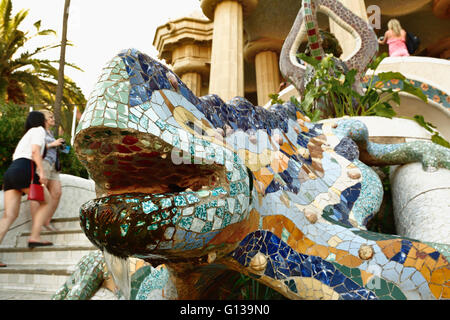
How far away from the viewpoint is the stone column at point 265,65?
14.0 meters

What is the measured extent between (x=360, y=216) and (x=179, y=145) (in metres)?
0.89

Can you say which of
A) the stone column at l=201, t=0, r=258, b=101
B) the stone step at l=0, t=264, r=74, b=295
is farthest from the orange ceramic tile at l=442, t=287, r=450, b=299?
the stone column at l=201, t=0, r=258, b=101

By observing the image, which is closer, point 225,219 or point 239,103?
point 225,219

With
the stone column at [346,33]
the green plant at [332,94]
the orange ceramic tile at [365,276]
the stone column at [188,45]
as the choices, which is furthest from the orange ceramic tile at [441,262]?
the stone column at [188,45]

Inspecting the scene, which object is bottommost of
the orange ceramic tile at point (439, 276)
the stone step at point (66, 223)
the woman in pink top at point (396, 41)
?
the orange ceramic tile at point (439, 276)

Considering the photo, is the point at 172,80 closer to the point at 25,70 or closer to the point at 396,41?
the point at 396,41

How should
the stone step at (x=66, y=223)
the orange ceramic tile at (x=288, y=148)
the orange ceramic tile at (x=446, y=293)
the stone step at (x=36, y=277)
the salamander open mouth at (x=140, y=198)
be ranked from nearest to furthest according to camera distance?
1. the salamander open mouth at (x=140, y=198)
2. the orange ceramic tile at (x=446, y=293)
3. the orange ceramic tile at (x=288, y=148)
4. the stone step at (x=36, y=277)
5. the stone step at (x=66, y=223)

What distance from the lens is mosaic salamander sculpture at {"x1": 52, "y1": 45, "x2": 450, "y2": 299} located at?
0.74 metres

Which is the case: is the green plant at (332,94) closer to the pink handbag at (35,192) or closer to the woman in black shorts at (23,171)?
the woman in black shorts at (23,171)

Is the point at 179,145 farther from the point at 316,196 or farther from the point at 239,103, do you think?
the point at 316,196

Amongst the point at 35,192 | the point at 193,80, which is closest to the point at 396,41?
the point at 35,192

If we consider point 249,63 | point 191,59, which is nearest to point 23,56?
point 191,59

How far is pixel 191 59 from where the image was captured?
14.2 metres

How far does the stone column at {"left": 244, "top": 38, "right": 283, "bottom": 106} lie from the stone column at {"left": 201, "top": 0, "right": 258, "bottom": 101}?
2.89 m
